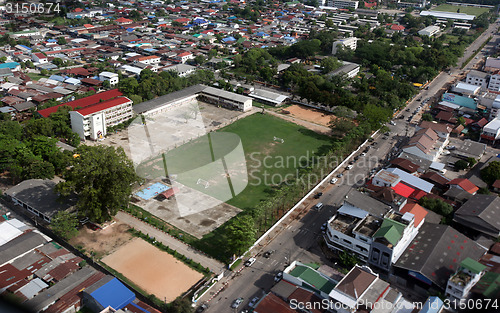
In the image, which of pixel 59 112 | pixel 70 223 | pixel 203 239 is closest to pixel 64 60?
pixel 59 112

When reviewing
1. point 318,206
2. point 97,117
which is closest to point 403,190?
point 318,206

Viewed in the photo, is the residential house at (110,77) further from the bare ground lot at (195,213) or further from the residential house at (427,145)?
the residential house at (427,145)

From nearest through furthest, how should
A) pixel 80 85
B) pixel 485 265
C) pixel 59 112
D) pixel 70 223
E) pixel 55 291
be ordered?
pixel 55 291 < pixel 485 265 < pixel 70 223 < pixel 59 112 < pixel 80 85

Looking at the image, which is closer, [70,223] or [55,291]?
[55,291]

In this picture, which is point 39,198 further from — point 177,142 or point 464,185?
point 464,185

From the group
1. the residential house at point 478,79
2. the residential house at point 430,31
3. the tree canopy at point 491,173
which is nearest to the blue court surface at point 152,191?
the tree canopy at point 491,173

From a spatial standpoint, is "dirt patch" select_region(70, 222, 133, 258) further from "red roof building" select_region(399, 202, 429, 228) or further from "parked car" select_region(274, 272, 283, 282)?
"red roof building" select_region(399, 202, 429, 228)

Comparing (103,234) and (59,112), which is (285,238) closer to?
(103,234)
